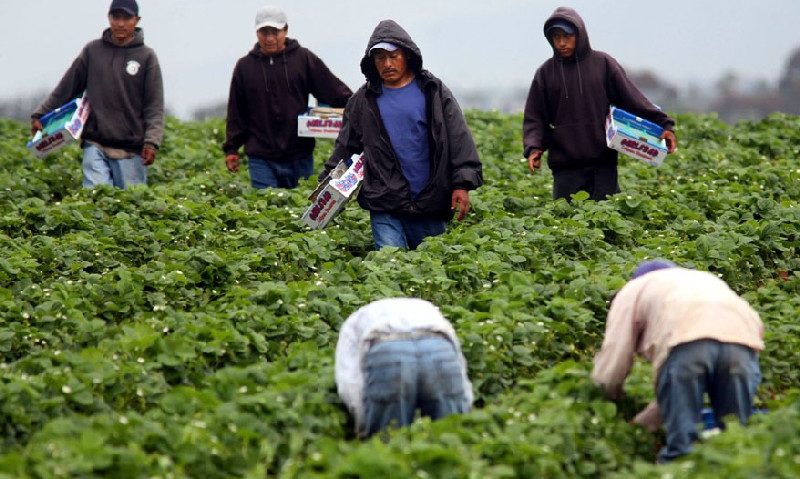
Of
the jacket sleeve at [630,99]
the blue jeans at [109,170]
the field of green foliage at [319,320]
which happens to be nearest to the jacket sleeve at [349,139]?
the field of green foliage at [319,320]

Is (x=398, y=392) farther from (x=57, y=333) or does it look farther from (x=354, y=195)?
(x=354, y=195)

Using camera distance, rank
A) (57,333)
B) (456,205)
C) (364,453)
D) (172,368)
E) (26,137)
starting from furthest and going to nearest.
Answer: (26,137), (456,205), (57,333), (172,368), (364,453)

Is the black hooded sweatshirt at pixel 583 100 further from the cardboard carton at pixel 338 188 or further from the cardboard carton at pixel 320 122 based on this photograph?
the cardboard carton at pixel 320 122

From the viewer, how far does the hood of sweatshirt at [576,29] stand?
1153 cm

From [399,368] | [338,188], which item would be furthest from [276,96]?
[399,368]

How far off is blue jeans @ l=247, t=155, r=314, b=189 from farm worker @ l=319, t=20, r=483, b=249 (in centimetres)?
296

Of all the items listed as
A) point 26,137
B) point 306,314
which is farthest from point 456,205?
point 26,137

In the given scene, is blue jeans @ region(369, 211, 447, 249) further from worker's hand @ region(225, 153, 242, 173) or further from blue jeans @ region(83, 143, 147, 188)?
blue jeans @ region(83, 143, 147, 188)

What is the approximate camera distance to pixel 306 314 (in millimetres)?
9055

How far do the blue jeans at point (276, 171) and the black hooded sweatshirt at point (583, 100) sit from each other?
8.31ft

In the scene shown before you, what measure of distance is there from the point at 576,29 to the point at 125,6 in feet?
12.9

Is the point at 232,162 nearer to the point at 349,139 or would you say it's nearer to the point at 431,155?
the point at 349,139

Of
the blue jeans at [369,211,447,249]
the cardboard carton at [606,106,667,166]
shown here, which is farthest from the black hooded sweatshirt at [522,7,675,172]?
the blue jeans at [369,211,447,249]

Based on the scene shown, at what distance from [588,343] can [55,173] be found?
7566 mm
